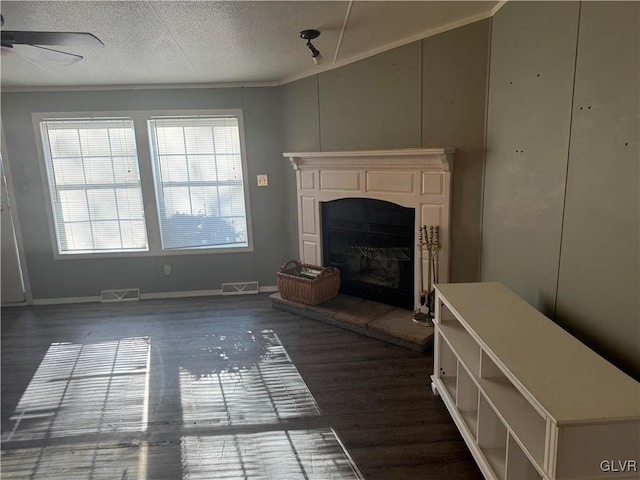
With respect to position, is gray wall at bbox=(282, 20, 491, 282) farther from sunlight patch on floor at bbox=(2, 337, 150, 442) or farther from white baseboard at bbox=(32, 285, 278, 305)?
sunlight patch on floor at bbox=(2, 337, 150, 442)

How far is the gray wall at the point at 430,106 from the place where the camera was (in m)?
2.90

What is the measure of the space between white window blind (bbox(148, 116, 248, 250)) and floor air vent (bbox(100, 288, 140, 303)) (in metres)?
0.65

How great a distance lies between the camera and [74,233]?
4598 millimetres

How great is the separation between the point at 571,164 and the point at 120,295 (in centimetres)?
460

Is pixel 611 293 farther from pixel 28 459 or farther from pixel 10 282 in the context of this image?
pixel 10 282

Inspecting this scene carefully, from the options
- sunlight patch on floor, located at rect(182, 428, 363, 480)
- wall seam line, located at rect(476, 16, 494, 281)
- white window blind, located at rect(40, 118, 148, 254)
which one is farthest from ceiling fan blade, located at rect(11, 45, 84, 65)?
wall seam line, located at rect(476, 16, 494, 281)

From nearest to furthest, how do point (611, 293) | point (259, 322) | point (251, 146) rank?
point (611, 293) < point (259, 322) < point (251, 146)

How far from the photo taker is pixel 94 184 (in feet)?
14.7

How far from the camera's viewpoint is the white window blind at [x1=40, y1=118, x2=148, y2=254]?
438cm

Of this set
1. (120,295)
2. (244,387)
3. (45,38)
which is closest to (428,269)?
(244,387)

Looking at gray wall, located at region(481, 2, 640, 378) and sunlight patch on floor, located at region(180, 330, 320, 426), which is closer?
gray wall, located at region(481, 2, 640, 378)

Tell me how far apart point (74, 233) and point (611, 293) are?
198 inches

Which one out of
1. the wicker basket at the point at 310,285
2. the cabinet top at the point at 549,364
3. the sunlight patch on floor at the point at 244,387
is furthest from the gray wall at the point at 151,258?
the cabinet top at the point at 549,364

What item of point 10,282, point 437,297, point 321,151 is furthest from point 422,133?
point 10,282
